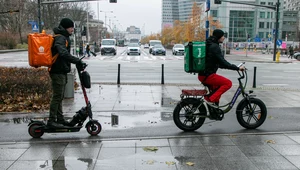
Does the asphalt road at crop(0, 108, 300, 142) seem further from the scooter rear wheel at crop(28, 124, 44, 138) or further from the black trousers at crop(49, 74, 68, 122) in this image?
the black trousers at crop(49, 74, 68, 122)

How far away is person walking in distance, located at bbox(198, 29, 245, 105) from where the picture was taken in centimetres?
591

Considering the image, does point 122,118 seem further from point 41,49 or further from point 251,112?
point 251,112

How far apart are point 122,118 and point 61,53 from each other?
2.47m

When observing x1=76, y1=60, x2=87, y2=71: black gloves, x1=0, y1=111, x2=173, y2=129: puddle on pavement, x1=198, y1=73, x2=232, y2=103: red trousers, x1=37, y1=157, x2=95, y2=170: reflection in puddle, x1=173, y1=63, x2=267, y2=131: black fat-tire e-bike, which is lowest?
x1=37, y1=157, x2=95, y2=170: reflection in puddle

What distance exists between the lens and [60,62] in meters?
5.54

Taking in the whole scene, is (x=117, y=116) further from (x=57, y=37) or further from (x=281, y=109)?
(x=281, y=109)

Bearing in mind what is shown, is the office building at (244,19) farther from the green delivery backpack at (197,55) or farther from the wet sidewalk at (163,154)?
the wet sidewalk at (163,154)

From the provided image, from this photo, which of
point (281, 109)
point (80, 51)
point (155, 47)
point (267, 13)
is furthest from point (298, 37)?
point (281, 109)

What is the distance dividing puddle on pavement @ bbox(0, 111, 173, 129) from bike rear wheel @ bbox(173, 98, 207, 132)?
0.77 m

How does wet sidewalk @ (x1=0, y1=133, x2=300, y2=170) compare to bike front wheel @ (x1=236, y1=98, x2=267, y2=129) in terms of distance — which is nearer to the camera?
wet sidewalk @ (x1=0, y1=133, x2=300, y2=170)

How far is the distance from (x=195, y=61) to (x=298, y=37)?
9752 cm

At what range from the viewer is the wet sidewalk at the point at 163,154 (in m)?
4.37

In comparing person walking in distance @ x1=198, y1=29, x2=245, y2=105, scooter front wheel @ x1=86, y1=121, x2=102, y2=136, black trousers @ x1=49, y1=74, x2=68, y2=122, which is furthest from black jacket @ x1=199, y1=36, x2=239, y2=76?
black trousers @ x1=49, y1=74, x2=68, y2=122

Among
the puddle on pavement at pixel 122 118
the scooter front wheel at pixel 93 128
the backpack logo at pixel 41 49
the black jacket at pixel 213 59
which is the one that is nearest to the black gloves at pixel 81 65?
the backpack logo at pixel 41 49
